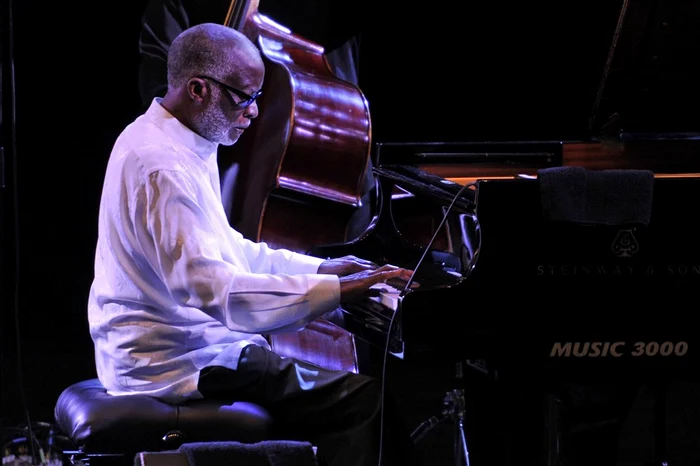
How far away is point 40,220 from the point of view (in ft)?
15.7

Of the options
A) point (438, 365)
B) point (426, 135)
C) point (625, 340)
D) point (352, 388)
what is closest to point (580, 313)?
point (625, 340)

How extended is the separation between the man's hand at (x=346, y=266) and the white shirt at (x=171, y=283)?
0.93ft

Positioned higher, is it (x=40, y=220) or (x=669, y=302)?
(x=669, y=302)

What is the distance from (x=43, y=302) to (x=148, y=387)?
2455 mm

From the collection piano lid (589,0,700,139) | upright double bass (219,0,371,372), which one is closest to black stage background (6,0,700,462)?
upright double bass (219,0,371,372)

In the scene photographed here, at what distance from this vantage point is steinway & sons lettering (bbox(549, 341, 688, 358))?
2.37 meters

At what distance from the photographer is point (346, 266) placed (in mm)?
2828

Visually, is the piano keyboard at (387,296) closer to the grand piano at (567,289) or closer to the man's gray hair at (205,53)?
the grand piano at (567,289)

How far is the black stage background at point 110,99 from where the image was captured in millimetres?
4234

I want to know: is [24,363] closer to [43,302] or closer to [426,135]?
[43,302]

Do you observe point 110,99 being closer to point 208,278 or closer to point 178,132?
point 178,132

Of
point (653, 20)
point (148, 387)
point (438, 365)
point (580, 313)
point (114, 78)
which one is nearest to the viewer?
point (580, 313)

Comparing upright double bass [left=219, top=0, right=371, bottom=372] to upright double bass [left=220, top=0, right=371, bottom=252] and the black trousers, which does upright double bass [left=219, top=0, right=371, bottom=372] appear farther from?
the black trousers

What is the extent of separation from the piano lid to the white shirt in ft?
4.68
